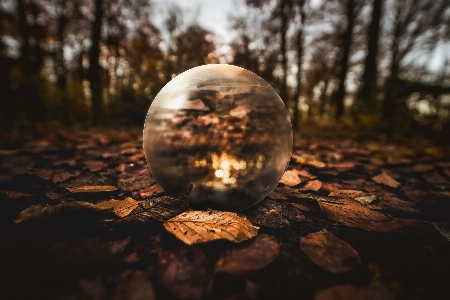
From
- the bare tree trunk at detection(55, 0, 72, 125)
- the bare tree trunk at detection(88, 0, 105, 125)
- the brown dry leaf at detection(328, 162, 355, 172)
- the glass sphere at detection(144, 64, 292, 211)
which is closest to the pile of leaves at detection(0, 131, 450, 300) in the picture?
the glass sphere at detection(144, 64, 292, 211)

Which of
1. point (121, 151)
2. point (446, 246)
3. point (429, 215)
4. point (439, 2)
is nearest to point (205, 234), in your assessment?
point (446, 246)

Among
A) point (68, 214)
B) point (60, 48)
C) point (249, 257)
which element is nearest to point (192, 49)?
point (60, 48)

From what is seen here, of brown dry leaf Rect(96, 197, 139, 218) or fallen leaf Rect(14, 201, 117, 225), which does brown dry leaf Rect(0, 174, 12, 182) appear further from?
brown dry leaf Rect(96, 197, 139, 218)

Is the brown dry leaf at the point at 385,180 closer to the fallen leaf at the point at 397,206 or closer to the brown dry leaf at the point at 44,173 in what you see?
the fallen leaf at the point at 397,206

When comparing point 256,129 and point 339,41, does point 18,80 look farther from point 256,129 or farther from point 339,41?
point 339,41

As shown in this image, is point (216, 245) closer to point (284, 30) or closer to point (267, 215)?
point (267, 215)

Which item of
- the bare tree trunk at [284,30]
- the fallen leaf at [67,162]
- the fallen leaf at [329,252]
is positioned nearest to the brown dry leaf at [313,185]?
the fallen leaf at [329,252]
